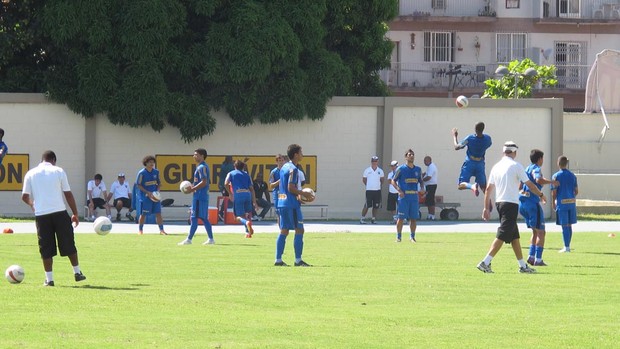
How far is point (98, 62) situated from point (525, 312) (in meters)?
26.7

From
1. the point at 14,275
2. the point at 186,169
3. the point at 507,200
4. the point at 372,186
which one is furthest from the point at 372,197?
the point at 14,275

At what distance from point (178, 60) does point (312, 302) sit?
24972 mm

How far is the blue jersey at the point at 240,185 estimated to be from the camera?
99.6 ft

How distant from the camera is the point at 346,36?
4353 centimetres

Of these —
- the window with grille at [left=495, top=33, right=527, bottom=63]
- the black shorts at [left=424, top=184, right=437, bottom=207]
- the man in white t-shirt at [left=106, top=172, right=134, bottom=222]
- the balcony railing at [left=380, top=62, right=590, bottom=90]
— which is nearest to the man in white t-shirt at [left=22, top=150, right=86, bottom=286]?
the man in white t-shirt at [left=106, top=172, right=134, bottom=222]

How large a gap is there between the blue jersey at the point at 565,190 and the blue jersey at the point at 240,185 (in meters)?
8.31

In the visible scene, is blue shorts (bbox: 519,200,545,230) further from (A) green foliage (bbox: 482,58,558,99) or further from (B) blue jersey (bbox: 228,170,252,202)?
(A) green foliage (bbox: 482,58,558,99)

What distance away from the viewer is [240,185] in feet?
99.7

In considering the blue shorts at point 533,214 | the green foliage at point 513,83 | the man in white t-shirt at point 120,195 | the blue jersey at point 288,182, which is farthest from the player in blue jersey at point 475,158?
the green foliage at point 513,83

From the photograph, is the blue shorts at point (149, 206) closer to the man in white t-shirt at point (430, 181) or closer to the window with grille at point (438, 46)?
the man in white t-shirt at point (430, 181)

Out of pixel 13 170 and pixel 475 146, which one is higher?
pixel 475 146

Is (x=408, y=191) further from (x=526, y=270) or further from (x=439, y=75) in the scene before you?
(x=439, y=75)

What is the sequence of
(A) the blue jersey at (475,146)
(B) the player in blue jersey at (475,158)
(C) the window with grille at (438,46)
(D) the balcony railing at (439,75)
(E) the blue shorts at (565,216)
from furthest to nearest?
1. (C) the window with grille at (438,46)
2. (D) the balcony railing at (439,75)
3. (A) the blue jersey at (475,146)
4. (B) the player in blue jersey at (475,158)
5. (E) the blue shorts at (565,216)

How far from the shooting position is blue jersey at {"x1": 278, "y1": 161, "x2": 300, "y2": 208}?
20312 millimetres
